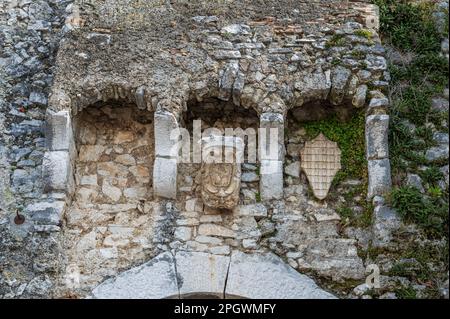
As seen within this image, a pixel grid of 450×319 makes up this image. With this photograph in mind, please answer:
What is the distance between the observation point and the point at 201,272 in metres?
7.44

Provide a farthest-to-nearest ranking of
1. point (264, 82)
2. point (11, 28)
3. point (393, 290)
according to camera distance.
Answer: point (11, 28), point (264, 82), point (393, 290)

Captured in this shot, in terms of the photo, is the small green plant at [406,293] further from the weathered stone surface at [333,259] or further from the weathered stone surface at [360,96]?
the weathered stone surface at [360,96]

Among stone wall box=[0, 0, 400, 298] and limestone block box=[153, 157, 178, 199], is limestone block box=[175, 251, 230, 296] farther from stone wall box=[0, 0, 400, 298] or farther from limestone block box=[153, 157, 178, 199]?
limestone block box=[153, 157, 178, 199]

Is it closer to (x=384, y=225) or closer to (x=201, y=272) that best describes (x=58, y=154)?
(x=201, y=272)

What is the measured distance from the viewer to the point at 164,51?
807cm

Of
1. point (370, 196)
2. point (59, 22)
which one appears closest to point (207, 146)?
point (370, 196)

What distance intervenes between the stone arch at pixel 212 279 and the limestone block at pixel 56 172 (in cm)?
86

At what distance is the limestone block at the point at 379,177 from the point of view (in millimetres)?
7617

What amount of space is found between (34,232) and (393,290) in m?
2.75

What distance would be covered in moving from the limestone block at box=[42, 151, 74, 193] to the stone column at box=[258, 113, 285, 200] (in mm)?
1533

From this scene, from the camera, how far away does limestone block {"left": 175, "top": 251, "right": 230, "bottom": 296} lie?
738cm

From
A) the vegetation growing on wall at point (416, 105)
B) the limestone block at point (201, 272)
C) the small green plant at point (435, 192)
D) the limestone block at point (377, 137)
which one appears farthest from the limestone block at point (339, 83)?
the limestone block at point (201, 272)

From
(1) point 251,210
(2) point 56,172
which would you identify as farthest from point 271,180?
(2) point 56,172

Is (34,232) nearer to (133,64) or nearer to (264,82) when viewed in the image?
(133,64)
